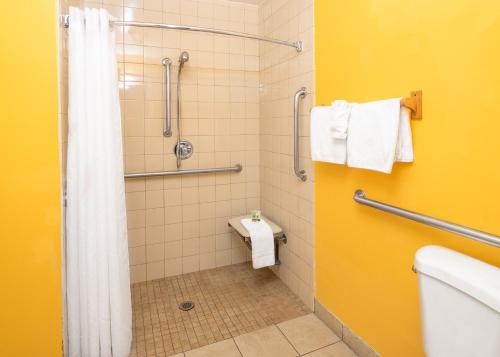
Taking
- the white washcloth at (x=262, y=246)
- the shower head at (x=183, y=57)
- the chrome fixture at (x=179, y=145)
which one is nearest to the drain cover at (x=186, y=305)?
the white washcloth at (x=262, y=246)

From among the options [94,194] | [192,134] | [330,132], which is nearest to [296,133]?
[330,132]

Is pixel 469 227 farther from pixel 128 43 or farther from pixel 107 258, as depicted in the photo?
pixel 128 43

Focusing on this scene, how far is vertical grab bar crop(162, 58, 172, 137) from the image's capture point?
7.58 feet

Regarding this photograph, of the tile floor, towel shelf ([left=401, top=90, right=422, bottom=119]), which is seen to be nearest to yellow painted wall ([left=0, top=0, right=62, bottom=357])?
the tile floor

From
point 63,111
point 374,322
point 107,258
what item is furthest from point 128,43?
point 374,322

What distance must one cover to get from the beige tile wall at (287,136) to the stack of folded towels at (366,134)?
0.40 m

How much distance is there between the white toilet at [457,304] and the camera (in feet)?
2.88

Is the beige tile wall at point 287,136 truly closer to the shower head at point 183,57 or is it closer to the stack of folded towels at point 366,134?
the stack of folded towels at point 366,134

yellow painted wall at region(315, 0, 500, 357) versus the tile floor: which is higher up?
yellow painted wall at region(315, 0, 500, 357)

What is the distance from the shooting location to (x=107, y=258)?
1.61m

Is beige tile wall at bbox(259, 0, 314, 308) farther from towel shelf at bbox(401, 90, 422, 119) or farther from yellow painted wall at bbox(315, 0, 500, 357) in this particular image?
towel shelf at bbox(401, 90, 422, 119)

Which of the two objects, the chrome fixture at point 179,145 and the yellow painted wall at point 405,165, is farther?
the chrome fixture at point 179,145

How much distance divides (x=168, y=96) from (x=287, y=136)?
94cm

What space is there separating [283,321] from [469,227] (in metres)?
1.30
